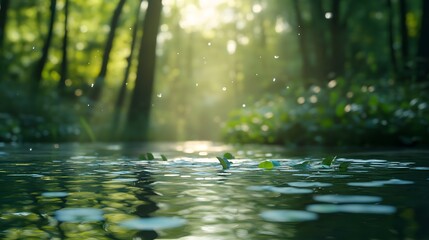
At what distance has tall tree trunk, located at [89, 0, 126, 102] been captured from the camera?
941 inches

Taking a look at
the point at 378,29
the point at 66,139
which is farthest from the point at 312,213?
the point at 378,29

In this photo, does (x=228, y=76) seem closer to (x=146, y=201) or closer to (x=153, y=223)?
(x=146, y=201)

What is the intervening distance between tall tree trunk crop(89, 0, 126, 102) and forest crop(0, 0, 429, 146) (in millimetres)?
45

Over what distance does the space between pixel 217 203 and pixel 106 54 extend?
22.7 meters

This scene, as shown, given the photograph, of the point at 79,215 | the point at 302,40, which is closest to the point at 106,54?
the point at 302,40

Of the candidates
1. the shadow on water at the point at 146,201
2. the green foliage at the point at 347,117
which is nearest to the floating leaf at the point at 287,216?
the shadow on water at the point at 146,201

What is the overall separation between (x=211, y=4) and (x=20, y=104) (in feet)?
104

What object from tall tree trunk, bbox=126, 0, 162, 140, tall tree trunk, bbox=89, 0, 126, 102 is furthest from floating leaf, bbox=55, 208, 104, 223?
tall tree trunk, bbox=89, 0, 126, 102

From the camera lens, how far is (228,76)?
2069 inches

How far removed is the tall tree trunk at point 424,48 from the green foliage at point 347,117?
78cm

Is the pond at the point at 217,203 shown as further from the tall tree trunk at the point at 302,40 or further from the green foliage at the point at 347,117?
the tall tree trunk at the point at 302,40

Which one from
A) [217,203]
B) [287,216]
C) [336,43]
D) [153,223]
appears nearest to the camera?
[153,223]

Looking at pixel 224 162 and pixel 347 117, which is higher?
pixel 347 117

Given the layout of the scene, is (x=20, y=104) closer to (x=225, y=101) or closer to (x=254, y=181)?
(x=254, y=181)
